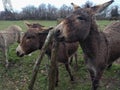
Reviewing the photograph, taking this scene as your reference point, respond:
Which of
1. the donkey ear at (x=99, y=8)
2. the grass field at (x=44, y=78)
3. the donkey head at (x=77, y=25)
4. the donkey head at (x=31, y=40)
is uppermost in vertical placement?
the donkey ear at (x=99, y=8)

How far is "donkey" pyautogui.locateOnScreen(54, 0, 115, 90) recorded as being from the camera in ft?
14.9

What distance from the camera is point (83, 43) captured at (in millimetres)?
5301

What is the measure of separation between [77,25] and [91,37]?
28.3 inches

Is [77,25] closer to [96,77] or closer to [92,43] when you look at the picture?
[92,43]

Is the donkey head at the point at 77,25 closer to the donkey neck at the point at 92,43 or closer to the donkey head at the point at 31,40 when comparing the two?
the donkey neck at the point at 92,43

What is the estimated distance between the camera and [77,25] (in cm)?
467

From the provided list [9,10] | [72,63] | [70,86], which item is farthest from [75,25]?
[9,10]

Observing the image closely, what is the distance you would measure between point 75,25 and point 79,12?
35 cm

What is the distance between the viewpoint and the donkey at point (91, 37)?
4551 millimetres

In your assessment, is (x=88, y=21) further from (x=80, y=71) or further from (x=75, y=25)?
(x=80, y=71)

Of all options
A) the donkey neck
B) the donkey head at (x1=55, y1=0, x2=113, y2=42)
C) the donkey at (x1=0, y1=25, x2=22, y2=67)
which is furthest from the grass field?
the donkey head at (x1=55, y1=0, x2=113, y2=42)

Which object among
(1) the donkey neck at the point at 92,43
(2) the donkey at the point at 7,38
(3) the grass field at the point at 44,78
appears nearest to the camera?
(1) the donkey neck at the point at 92,43

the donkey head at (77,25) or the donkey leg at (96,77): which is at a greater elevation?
the donkey head at (77,25)

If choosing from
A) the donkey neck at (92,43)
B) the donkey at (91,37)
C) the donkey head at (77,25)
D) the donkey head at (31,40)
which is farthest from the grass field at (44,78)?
the donkey head at (77,25)
